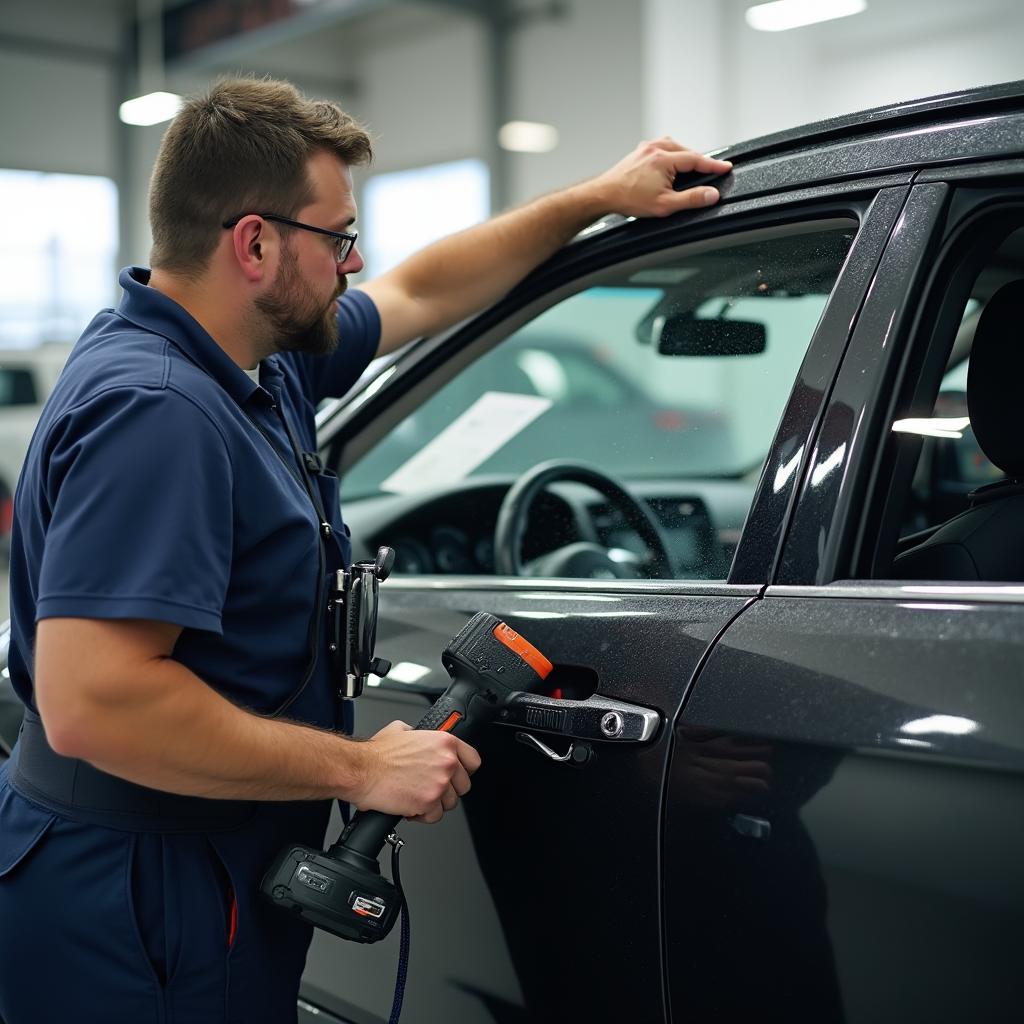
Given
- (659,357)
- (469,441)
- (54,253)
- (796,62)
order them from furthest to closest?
(54,253) < (796,62) < (659,357) < (469,441)

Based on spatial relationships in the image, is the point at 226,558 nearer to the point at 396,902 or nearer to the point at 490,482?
the point at 396,902

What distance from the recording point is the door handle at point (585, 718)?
4.41ft

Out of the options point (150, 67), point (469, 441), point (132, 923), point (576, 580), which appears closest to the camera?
point (132, 923)

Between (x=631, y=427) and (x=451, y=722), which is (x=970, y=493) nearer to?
(x=631, y=427)

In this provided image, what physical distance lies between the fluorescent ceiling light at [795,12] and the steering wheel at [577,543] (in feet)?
21.7

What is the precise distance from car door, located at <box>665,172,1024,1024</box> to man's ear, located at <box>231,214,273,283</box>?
2.20 feet

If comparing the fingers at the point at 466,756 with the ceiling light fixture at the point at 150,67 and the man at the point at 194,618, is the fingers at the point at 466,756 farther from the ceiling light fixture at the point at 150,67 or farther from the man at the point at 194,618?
the ceiling light fixture at the point at 150,67

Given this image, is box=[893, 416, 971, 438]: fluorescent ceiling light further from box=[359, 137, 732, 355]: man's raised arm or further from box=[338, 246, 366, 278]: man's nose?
box=[338, 246, 366, 278]: man's nose

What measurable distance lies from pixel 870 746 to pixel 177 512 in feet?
2.25

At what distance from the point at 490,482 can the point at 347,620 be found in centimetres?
71

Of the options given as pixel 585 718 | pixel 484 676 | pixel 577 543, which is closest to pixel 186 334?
pixel 484 676

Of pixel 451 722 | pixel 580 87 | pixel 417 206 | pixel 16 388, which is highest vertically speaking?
pixel 580 87

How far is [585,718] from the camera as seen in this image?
1.40 metres

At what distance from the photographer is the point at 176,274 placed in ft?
5.04
